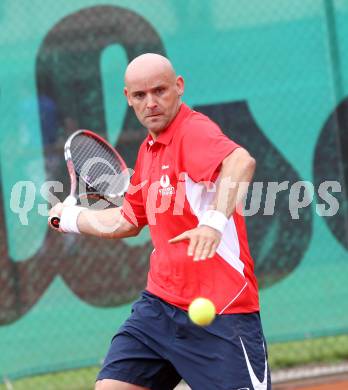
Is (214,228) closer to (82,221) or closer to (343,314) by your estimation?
(82,221)

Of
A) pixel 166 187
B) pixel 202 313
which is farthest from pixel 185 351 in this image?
pixel 166 187

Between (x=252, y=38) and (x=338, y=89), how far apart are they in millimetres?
595

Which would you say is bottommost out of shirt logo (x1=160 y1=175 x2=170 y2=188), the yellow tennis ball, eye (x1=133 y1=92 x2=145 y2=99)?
the yellow tennis ball

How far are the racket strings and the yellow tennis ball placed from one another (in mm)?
1093

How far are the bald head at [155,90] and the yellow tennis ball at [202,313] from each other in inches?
27.9

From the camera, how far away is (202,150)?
3.17 m

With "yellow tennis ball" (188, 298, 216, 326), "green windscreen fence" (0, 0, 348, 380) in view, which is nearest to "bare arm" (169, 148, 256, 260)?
"yellow tennis ball" (188, 298, 216, 326)

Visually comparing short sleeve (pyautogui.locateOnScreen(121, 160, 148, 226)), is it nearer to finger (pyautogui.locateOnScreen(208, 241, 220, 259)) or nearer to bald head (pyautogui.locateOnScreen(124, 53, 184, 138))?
bald head (pyautogui.locateOnScreen(124, 53, 184, 138))

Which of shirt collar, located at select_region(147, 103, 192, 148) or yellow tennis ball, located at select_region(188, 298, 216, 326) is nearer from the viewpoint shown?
yellow tennis ball, located at select_region(188, 298, 216, 326)

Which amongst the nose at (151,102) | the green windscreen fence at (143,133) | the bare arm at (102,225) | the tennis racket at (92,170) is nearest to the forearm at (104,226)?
the bare arm at (102,225)

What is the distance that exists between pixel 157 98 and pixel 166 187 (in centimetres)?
33

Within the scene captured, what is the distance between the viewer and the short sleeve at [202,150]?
3123 mm

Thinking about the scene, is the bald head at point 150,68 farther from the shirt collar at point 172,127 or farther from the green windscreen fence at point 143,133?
the green windscreen fence at point 143,133

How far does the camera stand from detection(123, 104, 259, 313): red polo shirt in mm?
3254
